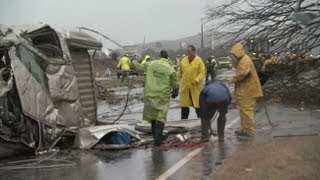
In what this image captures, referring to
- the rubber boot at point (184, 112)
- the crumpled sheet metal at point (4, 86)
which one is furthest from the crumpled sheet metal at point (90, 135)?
the rubber boot at point (184, 112)

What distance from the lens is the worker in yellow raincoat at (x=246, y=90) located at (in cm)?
1223

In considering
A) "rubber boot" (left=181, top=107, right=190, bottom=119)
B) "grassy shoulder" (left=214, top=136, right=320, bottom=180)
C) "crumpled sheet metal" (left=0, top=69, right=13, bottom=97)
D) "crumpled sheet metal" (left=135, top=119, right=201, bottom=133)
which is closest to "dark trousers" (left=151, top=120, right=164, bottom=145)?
"crumpled sheet metal" (left=135, top=119, right=201, bottom=133)

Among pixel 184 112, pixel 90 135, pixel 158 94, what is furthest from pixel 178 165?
pixel 184 112

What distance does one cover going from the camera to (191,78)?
14.3 meters

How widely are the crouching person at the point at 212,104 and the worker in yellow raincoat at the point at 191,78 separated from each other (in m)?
2.32

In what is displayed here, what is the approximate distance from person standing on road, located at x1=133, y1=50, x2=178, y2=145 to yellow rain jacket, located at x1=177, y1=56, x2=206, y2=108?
248 centimetres

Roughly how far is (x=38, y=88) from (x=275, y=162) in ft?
14.9

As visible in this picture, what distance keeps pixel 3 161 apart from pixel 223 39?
8.56 meters

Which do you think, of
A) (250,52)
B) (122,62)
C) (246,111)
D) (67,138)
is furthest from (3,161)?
(122,62)

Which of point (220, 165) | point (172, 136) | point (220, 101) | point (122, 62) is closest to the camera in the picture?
point (220, 165)

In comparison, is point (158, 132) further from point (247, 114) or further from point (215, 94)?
point (247, 114)

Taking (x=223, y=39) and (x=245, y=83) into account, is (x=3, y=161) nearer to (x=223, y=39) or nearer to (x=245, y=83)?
(x=245, y=83)

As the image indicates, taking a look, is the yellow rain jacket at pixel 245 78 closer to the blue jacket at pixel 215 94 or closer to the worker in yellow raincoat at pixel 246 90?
the worker in yellow raincoat at pixel 246 90

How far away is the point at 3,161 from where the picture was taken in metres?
10.4
